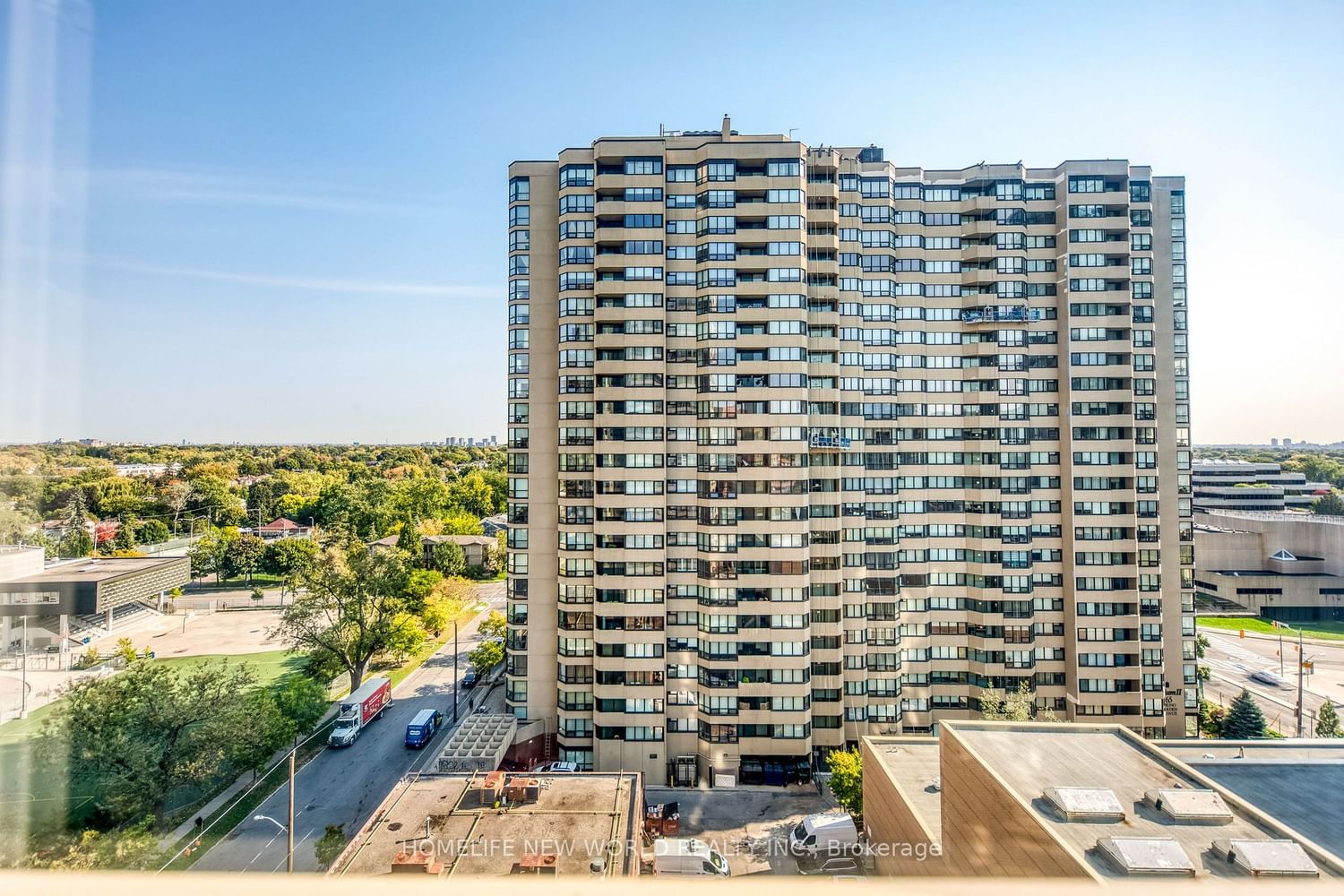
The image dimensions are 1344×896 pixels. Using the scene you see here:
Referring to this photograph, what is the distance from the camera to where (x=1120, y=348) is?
15180 mm

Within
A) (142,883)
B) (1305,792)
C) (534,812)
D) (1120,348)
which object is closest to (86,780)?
(534,812)

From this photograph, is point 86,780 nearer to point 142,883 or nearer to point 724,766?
point 724,766

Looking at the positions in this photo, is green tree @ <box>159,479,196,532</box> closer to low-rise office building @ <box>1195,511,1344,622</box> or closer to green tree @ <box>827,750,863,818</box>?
green tree @ <box>827,750,863,818</box>

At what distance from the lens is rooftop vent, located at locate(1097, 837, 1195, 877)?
4504 millimetres

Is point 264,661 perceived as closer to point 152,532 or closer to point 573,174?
point 152,532

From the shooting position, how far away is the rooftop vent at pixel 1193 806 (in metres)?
5.22

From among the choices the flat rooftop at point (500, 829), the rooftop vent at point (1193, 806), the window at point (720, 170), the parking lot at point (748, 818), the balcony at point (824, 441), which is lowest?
the parking lot at point (748, 818)

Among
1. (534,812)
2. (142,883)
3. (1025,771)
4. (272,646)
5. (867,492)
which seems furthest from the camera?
(272,646)

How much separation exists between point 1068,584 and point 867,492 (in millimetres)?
5539

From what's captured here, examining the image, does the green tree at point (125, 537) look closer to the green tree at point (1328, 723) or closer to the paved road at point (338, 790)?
the paved road at point (338, 790)

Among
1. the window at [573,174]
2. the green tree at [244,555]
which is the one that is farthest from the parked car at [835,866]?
the green tree at [244,555]

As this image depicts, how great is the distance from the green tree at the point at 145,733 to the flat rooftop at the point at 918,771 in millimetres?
11749

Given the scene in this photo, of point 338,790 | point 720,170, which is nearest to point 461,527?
point 338,790

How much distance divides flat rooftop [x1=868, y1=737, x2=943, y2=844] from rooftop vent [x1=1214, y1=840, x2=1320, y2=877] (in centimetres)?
315
